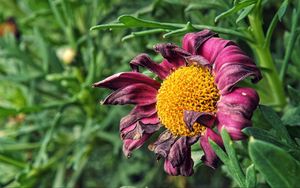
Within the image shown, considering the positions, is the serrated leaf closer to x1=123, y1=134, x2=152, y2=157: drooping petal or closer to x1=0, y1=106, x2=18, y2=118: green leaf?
x1=123, y1=134, x2=152, y2=157: drooping petal

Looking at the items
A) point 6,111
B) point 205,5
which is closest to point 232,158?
point 205,5

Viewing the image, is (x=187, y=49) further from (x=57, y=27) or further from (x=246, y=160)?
(x=57, y=27)

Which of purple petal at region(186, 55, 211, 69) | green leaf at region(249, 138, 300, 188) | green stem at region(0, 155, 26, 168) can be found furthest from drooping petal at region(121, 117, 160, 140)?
green stem at region(0, 155, 26, 168)

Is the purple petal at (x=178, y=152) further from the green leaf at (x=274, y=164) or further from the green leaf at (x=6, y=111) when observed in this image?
the green leaf at (x=6, y=111)

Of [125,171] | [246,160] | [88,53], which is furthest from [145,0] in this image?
[246,160]

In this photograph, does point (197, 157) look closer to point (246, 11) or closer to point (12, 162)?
point (246, 11)

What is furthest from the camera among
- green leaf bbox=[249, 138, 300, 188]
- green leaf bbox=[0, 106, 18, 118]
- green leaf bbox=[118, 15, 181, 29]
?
green leaf bbox=[0, 106, 18, 118]
